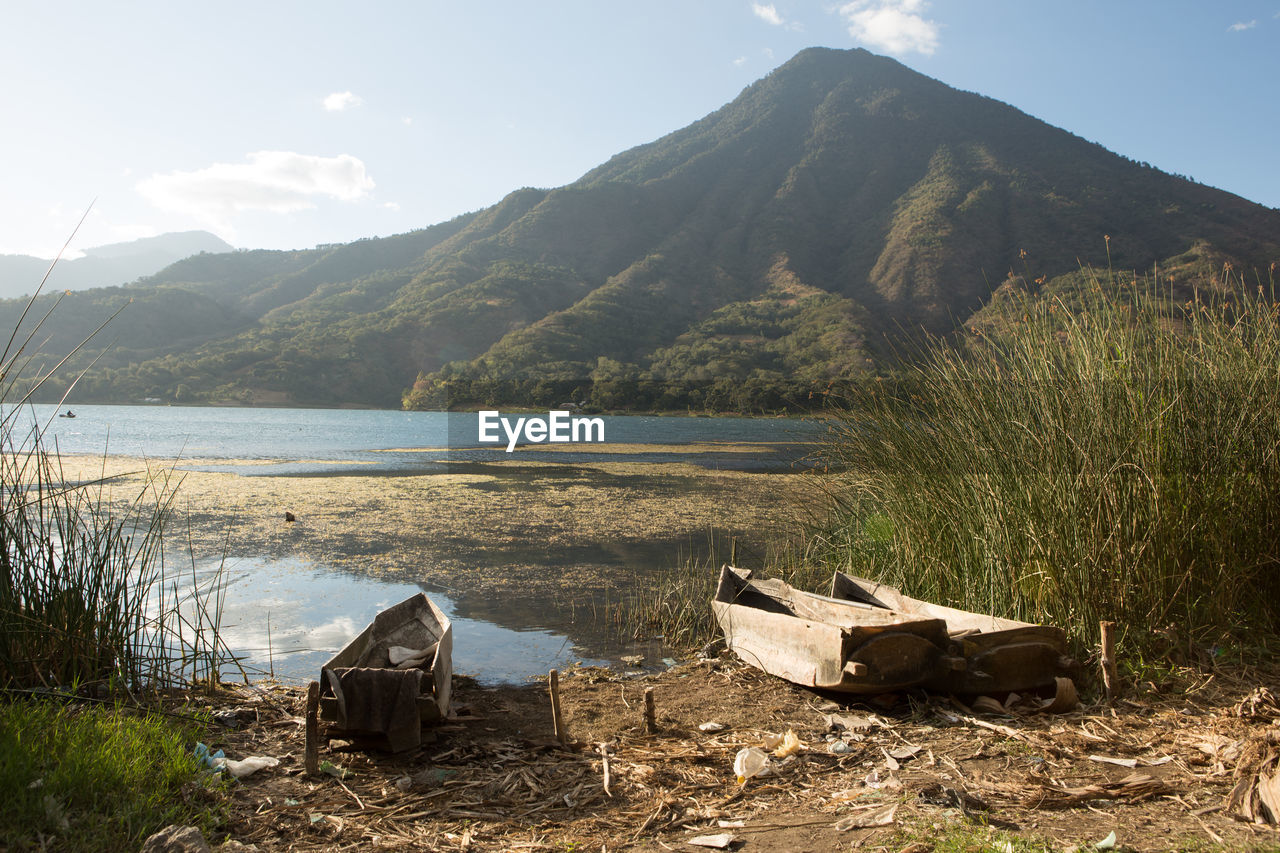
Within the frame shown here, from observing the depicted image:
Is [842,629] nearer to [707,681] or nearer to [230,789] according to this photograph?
[707,681]

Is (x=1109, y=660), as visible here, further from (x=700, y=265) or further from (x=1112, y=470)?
(x=700, y=265)

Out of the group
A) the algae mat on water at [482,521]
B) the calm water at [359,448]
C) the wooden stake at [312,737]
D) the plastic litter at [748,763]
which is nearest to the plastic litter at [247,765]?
the wooden stake at [312,737]

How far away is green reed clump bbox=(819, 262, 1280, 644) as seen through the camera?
12.7 ft

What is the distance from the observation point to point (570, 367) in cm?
5741

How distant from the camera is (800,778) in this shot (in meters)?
3.19

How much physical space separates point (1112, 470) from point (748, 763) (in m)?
2.45

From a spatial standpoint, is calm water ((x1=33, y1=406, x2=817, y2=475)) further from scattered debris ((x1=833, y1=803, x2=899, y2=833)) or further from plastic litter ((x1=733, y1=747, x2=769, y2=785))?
scattered debris ((x1=833, y1=803, x2=899, y2=833))

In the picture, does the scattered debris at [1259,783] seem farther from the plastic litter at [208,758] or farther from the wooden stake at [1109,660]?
the plastic litter at [208,758]

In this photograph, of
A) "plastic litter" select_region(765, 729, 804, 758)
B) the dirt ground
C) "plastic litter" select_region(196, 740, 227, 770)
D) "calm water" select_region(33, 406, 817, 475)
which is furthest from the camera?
"calm water" select_region(33, 406, 817, 475)

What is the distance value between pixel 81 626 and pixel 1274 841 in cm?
489

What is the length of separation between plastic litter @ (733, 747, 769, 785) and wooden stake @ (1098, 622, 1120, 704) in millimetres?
1717

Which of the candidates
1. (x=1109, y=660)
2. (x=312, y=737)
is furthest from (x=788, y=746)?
(x=312, y=737)

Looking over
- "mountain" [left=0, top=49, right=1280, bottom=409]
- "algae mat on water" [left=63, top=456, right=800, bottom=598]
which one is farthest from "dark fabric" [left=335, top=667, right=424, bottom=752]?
"mountain" [left=0, top=49, right=1280, bottom=409]

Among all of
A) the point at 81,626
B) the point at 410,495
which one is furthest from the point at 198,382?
the point at 81,626
